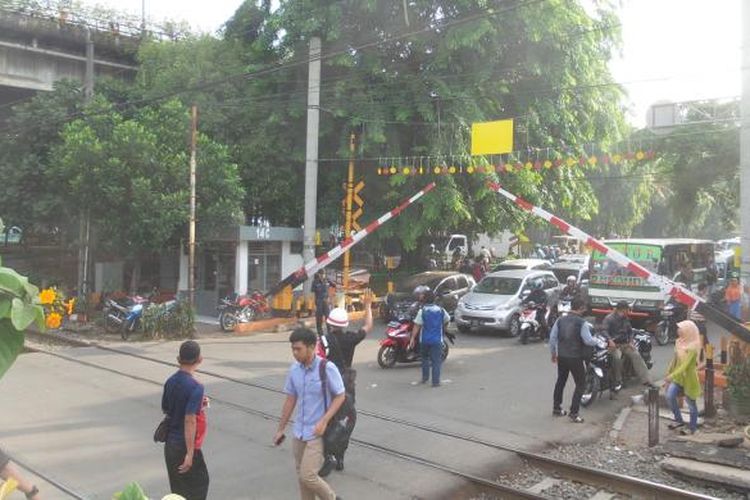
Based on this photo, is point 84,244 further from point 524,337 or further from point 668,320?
point 668,320

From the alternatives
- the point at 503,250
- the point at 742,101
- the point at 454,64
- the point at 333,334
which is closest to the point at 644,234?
the point at 503,250

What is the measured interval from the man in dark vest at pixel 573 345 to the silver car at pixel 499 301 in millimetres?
7954

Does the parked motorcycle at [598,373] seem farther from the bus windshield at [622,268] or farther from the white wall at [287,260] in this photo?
the white wall at [287,260]

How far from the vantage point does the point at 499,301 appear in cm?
1770

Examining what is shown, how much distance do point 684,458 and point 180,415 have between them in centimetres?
548

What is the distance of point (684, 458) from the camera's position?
743 cm

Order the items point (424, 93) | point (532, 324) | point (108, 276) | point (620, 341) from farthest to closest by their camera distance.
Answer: point (108, 276) → point (424, 93) → point (532, 324) → point (620, 341)

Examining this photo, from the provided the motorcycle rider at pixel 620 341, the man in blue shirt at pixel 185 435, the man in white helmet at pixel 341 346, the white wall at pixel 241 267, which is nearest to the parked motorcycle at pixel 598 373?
the motorcycle rider at pixel 620 341

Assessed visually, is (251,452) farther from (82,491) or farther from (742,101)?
(742,101)

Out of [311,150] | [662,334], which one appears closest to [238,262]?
[311,150]

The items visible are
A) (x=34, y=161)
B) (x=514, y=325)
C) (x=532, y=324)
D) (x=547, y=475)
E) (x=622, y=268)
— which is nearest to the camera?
(x=547, y=475)

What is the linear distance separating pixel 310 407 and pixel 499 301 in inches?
508

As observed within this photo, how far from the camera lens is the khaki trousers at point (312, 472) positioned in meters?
5.17

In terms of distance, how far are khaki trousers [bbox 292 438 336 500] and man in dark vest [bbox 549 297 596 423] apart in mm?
4961
